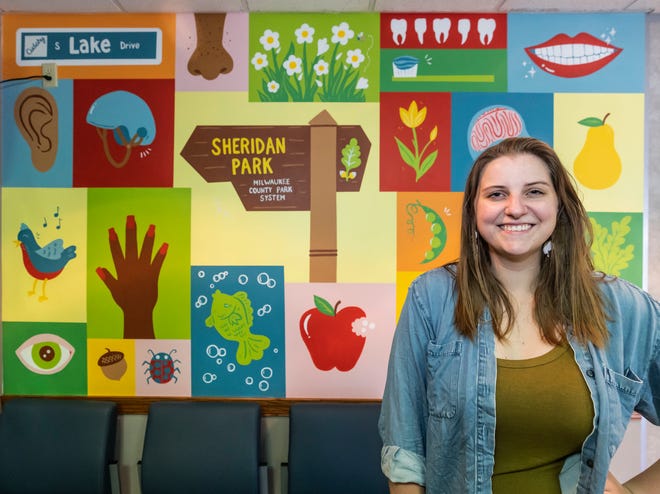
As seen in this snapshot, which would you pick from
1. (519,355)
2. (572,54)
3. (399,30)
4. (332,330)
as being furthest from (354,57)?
(519,355)

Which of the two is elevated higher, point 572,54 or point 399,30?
point 399,30

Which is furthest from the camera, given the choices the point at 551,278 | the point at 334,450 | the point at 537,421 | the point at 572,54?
the point at 572,54

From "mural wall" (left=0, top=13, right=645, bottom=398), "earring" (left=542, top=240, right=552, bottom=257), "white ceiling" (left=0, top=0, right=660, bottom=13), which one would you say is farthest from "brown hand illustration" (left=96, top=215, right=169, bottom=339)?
"earring" (left=542, top=240, right=552, bottom=257)

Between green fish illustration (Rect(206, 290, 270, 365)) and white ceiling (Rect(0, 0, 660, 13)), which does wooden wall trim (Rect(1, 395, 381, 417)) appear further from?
white ceiling (Rect(0, 0, 660, 13))

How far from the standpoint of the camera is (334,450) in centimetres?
218

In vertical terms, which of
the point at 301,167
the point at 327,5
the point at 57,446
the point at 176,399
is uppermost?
the point at 327,5

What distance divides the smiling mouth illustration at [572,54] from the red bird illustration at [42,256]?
240cm

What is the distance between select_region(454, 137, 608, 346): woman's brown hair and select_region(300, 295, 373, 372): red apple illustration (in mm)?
1213

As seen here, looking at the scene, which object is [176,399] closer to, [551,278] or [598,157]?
[551,278]

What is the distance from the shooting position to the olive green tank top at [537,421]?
104 cm

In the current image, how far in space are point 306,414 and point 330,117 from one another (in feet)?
4.52

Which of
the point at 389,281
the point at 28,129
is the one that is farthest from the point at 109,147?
the point at 389,281

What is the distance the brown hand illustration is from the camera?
7.72ft

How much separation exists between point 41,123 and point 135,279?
884 mm
